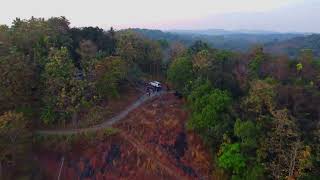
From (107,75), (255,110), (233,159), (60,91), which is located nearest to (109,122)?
(107,75)

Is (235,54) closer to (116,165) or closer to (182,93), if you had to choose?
(182,93)

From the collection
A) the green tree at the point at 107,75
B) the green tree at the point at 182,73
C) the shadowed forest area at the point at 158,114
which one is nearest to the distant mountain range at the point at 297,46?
the shadowed forest area at the point at 158,114

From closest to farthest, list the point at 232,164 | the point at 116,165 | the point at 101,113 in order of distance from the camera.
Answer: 1. the point at 232,164
2. the point at 116,165
3. the point at 101,113

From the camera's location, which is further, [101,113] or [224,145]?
[101,113]

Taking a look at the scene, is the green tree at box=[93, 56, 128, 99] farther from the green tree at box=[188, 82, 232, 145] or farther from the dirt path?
the green tree at box=[188, 82, 232, 145]

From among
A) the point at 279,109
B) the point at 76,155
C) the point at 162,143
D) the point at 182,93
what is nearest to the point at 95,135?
the point at 76,155

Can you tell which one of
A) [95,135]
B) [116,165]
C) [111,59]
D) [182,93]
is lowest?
[116,165]

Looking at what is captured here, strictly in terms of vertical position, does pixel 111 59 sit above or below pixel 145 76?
above
